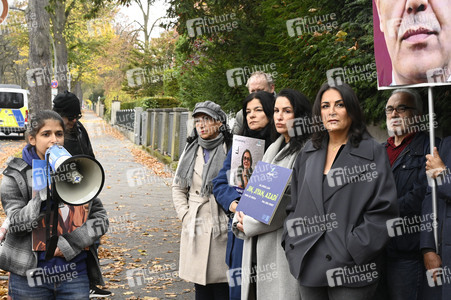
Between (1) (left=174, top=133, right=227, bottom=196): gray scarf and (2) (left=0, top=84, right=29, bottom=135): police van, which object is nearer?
(1) (left=174, top=133, right=227, bottom=196): gray scarf

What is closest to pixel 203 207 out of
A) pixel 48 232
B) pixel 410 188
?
pixel 48 232

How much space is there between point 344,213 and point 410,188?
818 mm

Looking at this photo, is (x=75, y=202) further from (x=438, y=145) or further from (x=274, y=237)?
(x=438, y=145)

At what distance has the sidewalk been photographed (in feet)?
20.8

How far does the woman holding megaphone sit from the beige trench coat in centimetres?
120

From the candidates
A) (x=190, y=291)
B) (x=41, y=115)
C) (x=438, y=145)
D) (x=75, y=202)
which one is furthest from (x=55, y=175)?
(x=190, y=291)

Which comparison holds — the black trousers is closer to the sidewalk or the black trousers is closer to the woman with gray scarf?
the woman with gray scarf

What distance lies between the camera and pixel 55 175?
3.16m

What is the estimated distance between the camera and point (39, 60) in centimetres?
1538

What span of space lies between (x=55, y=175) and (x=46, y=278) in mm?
706

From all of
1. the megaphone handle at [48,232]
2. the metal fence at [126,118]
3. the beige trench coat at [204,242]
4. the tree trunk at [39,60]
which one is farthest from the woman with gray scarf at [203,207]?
the metal fence at [126,118]

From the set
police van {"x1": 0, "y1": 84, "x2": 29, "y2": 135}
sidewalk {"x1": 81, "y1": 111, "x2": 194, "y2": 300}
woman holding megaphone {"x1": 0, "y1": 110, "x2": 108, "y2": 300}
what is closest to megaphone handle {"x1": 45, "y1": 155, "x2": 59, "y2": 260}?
woman holding megaphone {"x1": 0, "y1": 110, "x2": 108, "y2": 300}

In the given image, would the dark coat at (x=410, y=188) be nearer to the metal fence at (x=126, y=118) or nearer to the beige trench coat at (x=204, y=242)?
the beige trench coat at (x=204, y=242)

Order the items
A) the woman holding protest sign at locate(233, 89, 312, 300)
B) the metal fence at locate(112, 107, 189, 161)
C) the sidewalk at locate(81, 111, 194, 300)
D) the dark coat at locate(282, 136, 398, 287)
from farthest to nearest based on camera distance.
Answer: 1. the metal fence at locate(112, 107, 189, 161)
2. the sidewalk at locate(81, 111, 194, 300)
3. the woman holding protest sign at locate(233, 89, 312, 300)
4. the dark coat at locate(282, 136, 398, 287)
